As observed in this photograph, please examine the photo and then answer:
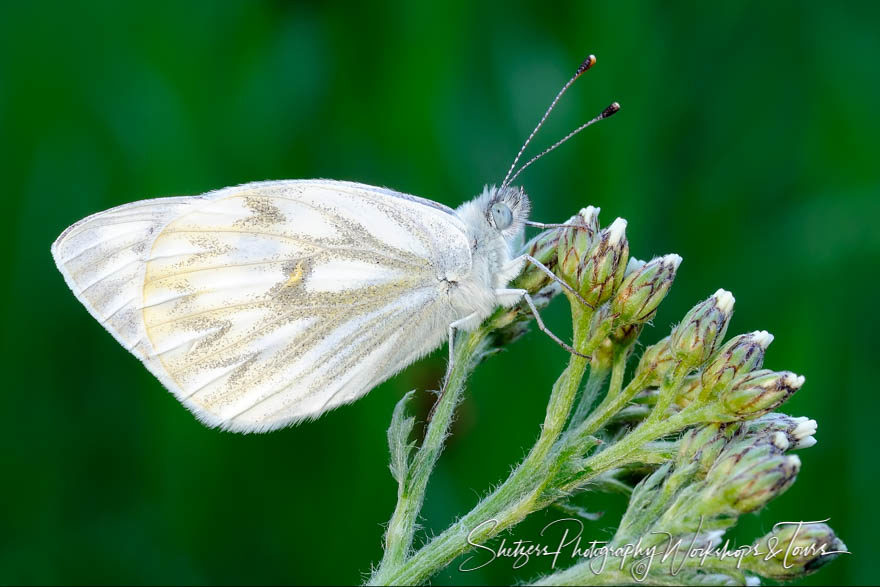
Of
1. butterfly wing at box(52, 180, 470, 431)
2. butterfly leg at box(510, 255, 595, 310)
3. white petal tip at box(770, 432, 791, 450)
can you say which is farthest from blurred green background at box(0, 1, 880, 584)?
white petal tip at box(770, 432, 791, 450)

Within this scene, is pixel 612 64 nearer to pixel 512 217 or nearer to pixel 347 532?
pixel 512 217

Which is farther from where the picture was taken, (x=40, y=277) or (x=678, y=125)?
(x=678, y=125)

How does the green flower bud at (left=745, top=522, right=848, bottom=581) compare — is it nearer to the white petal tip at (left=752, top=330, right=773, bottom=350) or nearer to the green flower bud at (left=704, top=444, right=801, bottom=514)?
the green flower bud at (left=704, top=444, right=801, bottom=514)

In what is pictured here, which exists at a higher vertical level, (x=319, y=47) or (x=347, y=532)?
(x=319, y=47)

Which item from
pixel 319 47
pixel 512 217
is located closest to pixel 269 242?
pixel 512 217

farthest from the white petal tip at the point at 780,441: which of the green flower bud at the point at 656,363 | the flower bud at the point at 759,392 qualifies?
the green flower bud at the point at 656,363
